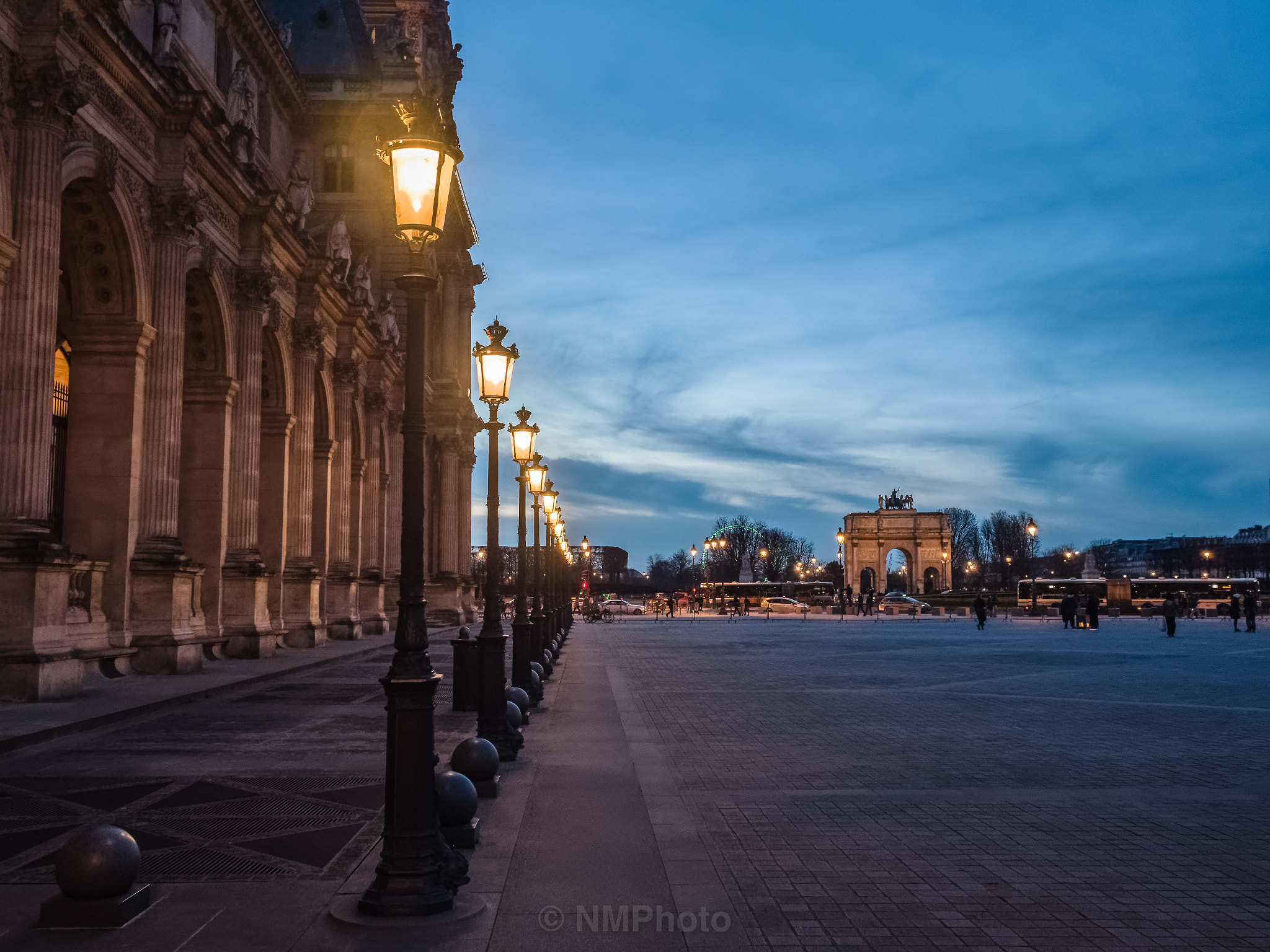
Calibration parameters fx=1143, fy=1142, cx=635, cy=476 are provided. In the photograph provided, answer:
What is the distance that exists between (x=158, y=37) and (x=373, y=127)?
24743 mm

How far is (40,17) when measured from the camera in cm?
1906

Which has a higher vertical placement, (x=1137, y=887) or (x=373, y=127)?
(x=373, y=127)

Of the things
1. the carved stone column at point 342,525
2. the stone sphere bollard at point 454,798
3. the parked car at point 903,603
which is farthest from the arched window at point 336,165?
the parked car at point 903,603

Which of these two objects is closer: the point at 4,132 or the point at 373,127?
the point at 4,132

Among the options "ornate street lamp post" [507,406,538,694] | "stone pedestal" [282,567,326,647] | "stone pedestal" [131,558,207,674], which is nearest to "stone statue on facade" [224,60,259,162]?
"stone pedestal" [131,558,207,674]

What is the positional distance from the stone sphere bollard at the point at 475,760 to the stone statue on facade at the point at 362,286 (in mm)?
34597

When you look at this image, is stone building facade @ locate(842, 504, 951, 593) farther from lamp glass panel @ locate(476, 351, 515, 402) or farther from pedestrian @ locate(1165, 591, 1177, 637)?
lamp glass panel @ locate(476, 351, 515, 402)

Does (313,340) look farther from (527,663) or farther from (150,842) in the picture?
(150,842)

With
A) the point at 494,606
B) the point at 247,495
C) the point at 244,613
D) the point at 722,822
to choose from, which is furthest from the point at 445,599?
the point at 722,822

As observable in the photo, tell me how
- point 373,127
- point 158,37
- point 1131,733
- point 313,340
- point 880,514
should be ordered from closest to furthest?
point 1131,733
point 158,37
point 313,340
point 373,127
point 880,514

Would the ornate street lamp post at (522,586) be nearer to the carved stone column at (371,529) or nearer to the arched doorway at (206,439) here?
the arched doorway at (206,439)

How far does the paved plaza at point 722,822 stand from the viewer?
648 cm

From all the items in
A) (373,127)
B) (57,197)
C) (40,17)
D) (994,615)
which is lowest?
(994,615)

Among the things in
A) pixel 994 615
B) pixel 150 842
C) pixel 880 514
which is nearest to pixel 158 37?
pixel 150 842
